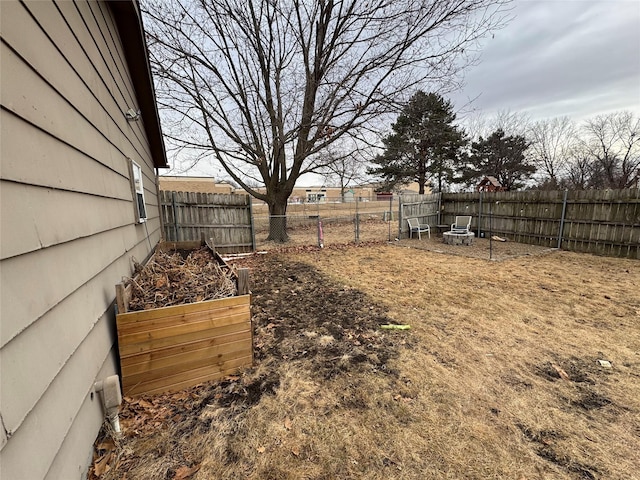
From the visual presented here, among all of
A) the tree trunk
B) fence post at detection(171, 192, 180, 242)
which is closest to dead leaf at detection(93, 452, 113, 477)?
fence post at detection(171, 192, 180, 242)

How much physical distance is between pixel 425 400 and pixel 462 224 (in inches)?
358

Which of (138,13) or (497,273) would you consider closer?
(138,13)

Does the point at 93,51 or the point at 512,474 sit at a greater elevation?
the point at 93,51

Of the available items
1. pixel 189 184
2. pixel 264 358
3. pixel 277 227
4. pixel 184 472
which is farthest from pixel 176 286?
pixel 189 184

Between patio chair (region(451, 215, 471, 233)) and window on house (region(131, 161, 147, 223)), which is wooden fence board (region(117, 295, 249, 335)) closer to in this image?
window on house (region(131, 161, 147, 223))

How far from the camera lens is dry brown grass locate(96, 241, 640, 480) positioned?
5.16 feet

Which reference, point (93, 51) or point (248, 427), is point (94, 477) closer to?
point (248, 427)

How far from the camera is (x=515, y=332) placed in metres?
3.16

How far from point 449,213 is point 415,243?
2.85 meters

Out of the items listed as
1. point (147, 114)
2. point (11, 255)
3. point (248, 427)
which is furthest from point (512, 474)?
point (147, 114)

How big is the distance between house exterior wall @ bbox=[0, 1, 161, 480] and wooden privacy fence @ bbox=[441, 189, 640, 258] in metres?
7.30

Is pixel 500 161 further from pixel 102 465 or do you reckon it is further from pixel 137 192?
pixel 102 465

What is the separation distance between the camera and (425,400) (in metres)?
2.08

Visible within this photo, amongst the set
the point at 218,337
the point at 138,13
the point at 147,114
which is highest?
the point at 138,13
